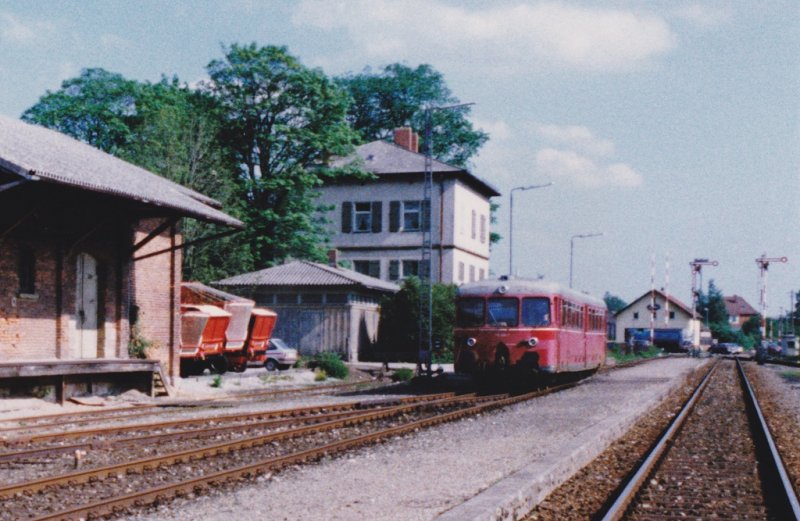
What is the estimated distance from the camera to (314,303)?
1620 inches

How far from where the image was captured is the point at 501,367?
74.2 ft

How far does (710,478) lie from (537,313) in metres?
12.0

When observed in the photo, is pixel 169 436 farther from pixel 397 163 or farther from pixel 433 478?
pixel 397 163

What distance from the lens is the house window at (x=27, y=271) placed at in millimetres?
19125

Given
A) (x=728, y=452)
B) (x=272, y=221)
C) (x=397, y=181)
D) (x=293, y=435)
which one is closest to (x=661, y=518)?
(x=728, y=452)

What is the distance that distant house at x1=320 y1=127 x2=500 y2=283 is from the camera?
2012 inches

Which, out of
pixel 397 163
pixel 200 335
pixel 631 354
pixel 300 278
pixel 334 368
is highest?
pixel 397 163

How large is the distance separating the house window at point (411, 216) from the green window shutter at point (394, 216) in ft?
1.14

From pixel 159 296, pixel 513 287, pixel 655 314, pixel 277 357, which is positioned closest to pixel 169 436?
pixel 513 287

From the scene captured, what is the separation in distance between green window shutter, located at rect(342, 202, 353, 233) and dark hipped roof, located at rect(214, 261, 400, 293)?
10.9 m

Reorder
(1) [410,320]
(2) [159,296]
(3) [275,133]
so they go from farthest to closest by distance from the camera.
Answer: (3) [275,133]
(1) [410,320]
(2) [159,296]

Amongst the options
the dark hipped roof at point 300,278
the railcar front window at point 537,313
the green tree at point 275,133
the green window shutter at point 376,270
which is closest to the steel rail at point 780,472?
the railcar front window at point 537,313

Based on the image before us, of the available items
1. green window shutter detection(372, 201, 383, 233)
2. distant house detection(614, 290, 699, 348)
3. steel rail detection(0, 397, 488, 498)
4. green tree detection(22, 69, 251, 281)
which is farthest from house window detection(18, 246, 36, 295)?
distant house detection(614, 290, 699, 348)

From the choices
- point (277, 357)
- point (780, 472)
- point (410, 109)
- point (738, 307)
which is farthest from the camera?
point (738, 307)
